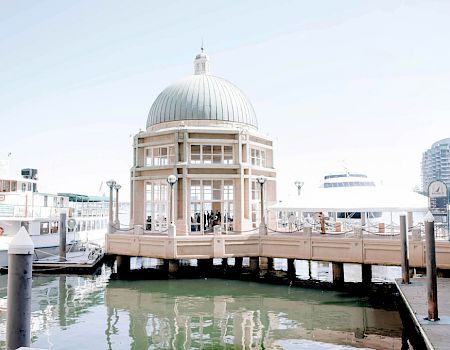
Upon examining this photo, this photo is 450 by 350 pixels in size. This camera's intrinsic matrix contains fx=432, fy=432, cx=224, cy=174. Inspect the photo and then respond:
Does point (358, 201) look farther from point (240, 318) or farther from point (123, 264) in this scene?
point (123, 264)

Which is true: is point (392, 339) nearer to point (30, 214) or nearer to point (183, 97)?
point (183, 97)

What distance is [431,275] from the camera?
13.8 meters

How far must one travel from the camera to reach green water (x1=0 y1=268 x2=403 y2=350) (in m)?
14.6

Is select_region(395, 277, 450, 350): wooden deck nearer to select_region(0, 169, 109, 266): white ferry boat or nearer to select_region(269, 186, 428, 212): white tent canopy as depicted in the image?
select_region(269, 186, 428, 212): white tent canopy

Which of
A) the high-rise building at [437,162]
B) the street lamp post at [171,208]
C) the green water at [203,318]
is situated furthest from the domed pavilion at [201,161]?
the high-rise building at [437,162]

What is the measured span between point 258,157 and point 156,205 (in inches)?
342

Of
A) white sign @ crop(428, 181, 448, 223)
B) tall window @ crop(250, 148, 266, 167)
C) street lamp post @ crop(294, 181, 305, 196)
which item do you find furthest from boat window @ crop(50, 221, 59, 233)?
white sign @ crop(428, 181, 448, 223)

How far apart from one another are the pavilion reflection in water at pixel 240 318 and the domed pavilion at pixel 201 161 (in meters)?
7.01

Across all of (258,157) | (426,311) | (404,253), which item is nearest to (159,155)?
(258,157)

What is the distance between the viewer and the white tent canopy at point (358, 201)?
23.2m

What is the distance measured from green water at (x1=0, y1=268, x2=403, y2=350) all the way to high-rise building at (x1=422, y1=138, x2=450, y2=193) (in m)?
119

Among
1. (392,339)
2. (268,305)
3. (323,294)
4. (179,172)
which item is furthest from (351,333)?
(179,172)

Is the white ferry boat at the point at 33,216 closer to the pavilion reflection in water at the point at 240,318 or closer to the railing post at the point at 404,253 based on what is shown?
the pavilion reflection in water at the point at 240,318

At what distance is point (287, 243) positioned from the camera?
25922 mm
